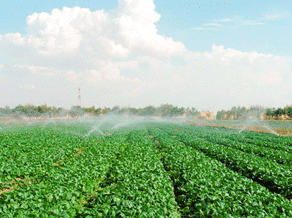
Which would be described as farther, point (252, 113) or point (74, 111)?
point (74, 111)

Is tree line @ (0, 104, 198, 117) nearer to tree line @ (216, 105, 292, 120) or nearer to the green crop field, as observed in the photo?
tree line @ (216, 105, 292, 120)

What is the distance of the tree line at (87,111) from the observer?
96562mm

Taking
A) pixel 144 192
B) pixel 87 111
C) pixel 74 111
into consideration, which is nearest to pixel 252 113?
pixel 87 111

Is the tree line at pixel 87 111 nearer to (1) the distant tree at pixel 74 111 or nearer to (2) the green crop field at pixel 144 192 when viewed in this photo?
(1) the distant tree at pixel 74 111

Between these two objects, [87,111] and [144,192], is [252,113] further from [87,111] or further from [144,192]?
[144,192]

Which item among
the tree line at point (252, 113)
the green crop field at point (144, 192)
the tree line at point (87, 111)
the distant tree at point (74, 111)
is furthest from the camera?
the distant tree at point (74, 111)

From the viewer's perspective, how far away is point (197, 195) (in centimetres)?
624

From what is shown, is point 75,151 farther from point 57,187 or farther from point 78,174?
point 57,187

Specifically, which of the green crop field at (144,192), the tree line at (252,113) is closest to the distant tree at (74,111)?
the tree line at (252,113)

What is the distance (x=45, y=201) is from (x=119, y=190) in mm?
2127

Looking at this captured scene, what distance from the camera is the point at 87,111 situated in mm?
120438

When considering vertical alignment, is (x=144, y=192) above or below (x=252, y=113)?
below

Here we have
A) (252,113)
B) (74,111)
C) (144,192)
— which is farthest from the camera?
(74,111)

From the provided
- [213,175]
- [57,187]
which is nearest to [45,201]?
[57,187]
